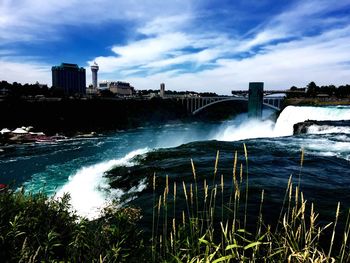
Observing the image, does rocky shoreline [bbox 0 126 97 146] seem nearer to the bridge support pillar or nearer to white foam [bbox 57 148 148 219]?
white foam [bbox 57 148 148 219]

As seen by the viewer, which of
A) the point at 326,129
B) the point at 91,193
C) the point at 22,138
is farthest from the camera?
the point at 22,138

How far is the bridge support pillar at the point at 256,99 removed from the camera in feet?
200

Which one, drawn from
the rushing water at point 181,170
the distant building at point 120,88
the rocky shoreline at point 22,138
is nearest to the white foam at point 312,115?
the rushing water at point 181,170

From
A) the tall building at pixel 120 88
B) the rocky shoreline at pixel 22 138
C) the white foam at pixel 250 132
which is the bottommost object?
the rocky shoreline at pixel 22 138

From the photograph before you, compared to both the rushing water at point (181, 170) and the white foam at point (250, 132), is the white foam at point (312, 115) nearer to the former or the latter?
the white foam at point (250, 132)

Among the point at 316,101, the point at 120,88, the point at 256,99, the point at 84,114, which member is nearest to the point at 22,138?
the point at 84,114

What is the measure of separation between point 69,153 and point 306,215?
32.5 m

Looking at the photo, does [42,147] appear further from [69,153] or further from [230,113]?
[230,113]

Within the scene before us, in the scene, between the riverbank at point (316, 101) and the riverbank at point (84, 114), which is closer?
the riverbank at point (84, 114)

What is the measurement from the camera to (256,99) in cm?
6097

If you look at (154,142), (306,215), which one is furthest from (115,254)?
(154,142)

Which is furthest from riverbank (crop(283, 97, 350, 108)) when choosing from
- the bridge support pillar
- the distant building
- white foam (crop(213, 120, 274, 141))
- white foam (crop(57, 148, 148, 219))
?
the distant building

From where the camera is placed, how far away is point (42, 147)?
132 feet

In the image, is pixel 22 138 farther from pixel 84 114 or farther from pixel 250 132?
pixel 250 132
